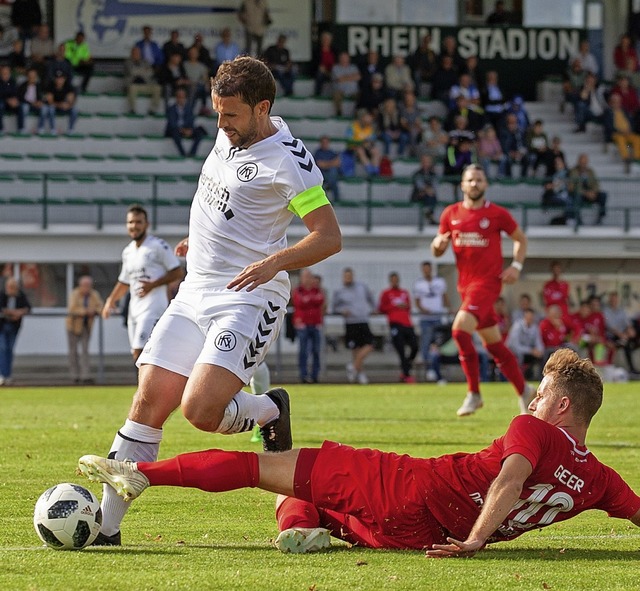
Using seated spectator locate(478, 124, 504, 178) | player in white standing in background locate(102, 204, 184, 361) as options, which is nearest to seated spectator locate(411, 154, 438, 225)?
seated spectator locate(478, 124, 504, 178)

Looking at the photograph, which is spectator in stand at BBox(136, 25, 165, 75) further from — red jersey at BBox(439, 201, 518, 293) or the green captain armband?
the green captain armband

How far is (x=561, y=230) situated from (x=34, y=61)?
1221 cm

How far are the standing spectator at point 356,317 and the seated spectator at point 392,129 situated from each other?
673 centimetres

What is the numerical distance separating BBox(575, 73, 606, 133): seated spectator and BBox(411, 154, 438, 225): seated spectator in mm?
6420

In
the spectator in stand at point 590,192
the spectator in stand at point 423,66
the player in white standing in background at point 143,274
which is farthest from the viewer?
the spectator in stand at point 423,66

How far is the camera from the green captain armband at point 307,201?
6035 millimetres

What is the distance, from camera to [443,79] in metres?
32.0

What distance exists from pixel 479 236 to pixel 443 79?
1968 centimetres

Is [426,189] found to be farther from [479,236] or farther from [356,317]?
[479,236]

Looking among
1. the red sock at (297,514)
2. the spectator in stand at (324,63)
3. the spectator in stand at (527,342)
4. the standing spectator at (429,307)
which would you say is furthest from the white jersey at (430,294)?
the red sock at (297,514)

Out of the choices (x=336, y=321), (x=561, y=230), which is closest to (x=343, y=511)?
(x=336, y=321)

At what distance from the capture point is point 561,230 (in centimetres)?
2792

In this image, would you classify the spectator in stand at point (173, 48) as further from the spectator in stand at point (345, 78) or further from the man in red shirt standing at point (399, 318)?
the man in red shirt standing at point (399, 318)

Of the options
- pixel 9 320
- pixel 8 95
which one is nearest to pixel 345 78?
pixel 8 95
